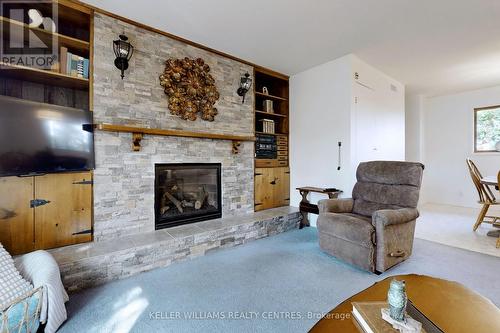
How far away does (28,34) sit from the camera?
2119 millimetres

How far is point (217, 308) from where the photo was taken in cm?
167

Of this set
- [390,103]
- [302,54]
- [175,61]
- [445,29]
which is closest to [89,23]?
[175,61]

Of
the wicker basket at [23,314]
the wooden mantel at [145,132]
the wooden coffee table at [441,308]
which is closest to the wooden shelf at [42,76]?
the wooden mantel at [145,132]

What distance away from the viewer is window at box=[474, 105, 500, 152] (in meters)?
4.66

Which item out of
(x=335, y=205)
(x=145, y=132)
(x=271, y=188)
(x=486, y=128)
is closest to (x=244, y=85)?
(x=145, y=132)

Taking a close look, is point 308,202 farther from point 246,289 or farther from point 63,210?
point 63,210

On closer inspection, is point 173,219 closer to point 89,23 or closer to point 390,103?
point 89,23

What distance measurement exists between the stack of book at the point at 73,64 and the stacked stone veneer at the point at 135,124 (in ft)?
0.32

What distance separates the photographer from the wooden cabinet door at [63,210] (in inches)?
82.7

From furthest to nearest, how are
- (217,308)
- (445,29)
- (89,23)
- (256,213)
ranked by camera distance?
(256,213) < (445,29) < (89,23) < (217,308)

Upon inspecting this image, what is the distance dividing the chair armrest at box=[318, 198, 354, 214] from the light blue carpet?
50 centimetres

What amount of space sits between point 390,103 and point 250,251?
3648mm

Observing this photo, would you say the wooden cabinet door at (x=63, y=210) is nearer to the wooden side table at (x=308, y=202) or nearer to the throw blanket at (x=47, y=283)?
the throw blanket at (x=47, y=283)

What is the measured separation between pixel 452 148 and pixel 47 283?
7.12 m
